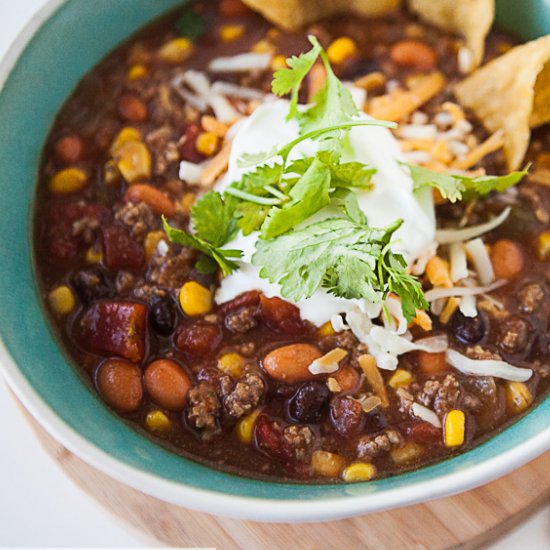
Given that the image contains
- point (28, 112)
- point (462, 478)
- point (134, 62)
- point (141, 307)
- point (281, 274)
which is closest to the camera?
point (462, 478)

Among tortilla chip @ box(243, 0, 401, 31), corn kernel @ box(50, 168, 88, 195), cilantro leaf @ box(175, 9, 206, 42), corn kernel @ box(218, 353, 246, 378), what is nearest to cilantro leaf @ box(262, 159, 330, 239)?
corn kernel @ box(218, 353, 246, 378)

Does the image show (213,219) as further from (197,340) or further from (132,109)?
(132,109)

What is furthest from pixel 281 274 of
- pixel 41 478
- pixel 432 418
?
pixel 41 478

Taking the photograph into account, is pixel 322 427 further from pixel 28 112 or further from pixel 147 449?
pixel 28 112

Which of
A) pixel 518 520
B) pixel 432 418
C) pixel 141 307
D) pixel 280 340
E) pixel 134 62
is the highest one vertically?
pixel 134 62

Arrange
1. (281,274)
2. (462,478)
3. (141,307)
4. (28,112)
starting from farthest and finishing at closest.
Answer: (28,112) < (141,307) < (281,274) < (462,478)

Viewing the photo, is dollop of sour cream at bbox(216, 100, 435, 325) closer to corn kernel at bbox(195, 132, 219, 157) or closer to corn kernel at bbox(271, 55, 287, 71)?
corn kernel at bbox(195, 132, 219, 157)
